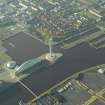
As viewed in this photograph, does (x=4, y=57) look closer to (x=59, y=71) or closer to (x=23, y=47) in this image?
(x=23, y=47)

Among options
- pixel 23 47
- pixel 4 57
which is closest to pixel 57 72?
pixel 23 47

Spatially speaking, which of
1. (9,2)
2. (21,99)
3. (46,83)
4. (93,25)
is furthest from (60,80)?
(9,2)

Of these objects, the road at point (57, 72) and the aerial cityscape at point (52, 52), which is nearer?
the aerial cityscape at point (52, 52)

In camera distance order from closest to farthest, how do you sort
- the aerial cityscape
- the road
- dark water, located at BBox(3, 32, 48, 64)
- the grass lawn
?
the aerial cityscape → the road → the grass lawn → dark water, located at BBox(3, 32, 48, 64)

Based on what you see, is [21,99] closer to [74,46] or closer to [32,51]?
[32,51]

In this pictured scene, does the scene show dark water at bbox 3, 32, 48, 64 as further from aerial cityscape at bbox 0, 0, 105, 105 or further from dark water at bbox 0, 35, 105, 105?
dark water at bbox 0, 35, 105, 105

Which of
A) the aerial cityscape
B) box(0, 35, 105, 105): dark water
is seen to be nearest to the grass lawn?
the aerial cityscape

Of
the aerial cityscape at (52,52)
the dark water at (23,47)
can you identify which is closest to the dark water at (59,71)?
the aerial cityscape at (52,52)

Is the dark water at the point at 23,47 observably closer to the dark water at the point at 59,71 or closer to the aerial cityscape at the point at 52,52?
the aerial cityscape at the point at 52,52
